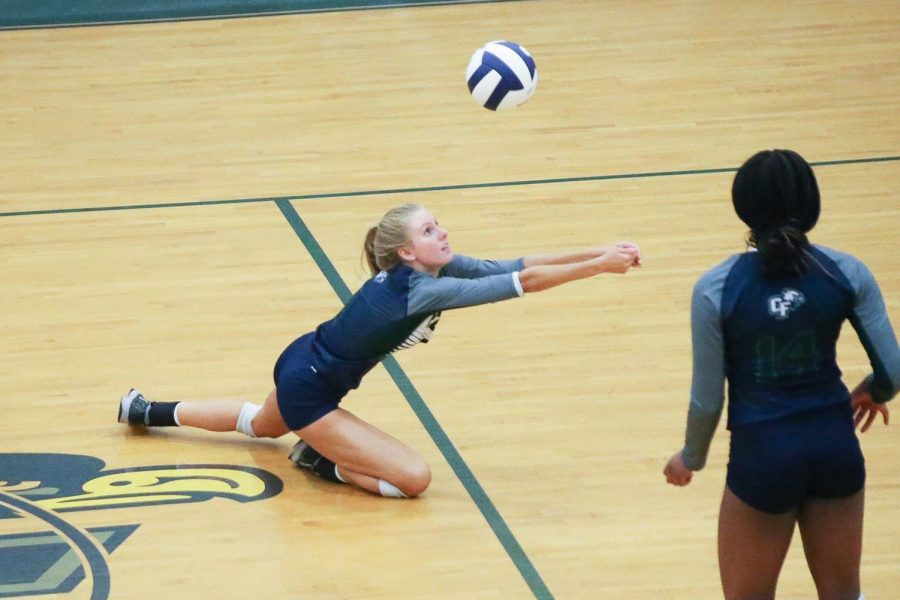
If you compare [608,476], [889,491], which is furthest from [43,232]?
[889,491]

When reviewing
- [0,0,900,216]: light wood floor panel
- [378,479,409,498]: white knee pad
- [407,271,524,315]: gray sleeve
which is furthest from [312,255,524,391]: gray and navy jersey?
[0,0,900,216]: light wood floor panel

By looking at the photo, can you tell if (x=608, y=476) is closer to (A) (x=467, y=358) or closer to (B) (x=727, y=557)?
(A) (x=467, y=358)

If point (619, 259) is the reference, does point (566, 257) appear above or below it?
below

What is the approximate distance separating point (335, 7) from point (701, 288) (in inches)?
431

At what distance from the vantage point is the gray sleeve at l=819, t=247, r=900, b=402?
4.14 m

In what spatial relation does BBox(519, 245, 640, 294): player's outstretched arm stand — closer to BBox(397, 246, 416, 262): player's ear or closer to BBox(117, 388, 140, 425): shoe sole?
BBox(397, 246, 416, 262): player's ear

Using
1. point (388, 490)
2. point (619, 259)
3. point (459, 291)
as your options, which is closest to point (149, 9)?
point (388, 490)

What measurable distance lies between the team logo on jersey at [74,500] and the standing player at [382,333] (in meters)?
0.33

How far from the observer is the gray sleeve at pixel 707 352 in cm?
412

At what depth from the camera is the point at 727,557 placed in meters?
4.29

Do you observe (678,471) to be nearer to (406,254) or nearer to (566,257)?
(566,257)

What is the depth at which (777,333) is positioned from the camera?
412 centimetres

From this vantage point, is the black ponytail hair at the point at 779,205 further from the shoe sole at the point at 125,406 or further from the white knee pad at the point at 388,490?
the shoe sole at the point at 125,406

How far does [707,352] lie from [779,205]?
43cm
